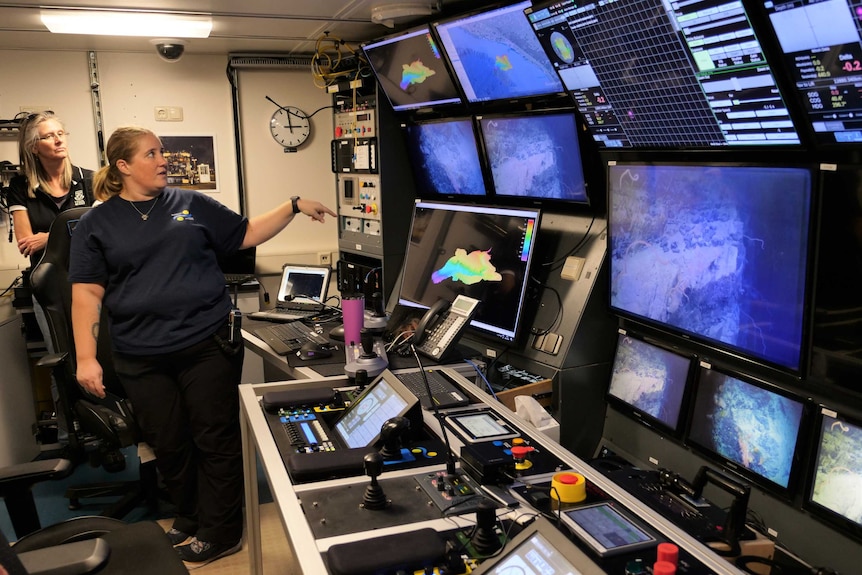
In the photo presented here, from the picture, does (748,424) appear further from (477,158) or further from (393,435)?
(477,158)

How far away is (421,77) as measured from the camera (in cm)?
318

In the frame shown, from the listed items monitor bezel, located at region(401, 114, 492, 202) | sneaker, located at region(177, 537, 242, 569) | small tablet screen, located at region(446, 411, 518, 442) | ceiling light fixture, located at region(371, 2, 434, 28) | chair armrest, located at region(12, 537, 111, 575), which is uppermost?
ceiling light fixture, located at region(371, 2, 434, 28)

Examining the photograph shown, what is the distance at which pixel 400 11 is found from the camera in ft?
9.96

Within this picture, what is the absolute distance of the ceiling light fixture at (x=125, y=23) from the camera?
325 centimetres

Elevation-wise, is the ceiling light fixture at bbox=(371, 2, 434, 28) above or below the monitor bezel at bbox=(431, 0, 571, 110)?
above

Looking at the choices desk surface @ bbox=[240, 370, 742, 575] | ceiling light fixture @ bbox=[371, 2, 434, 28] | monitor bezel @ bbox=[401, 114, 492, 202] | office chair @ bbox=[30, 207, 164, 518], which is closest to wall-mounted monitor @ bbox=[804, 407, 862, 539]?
desk surface @ bbox=[240, 370, 742, 575]

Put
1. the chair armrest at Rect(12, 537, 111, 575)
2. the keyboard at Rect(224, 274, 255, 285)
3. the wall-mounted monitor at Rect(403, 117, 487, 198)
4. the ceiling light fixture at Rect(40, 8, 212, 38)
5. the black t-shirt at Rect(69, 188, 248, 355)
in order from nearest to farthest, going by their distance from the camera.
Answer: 1. the chair armrest at Rect(12, 537, 111, 575)
2. the black t-shirt at Rect(69, 188, 248, 355)
3. the wall-mounted monitor at Rect(403, 117, 487, 198)
4. the ceiling light fixture at Rect(40, 8, 212, 38)
5. the keyboard at Rect(224, 274, 255, 285)

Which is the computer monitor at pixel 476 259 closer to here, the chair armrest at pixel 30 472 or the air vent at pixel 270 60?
the chair armrest at pixel 30 472

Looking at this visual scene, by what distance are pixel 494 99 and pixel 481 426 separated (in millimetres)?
1554

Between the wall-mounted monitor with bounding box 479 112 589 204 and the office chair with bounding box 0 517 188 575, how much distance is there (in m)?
1.81

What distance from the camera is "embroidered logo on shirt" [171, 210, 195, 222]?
251cm

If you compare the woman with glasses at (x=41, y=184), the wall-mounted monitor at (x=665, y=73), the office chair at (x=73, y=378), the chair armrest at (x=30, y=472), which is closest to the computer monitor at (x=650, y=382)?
the wall-mounted monitor at (x=665, y=73)

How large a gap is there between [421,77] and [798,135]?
1.84m

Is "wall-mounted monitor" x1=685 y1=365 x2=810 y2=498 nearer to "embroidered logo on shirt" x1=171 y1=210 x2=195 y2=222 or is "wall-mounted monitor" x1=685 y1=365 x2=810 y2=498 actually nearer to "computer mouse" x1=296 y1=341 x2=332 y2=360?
"computer mouse" x1=296 y1=341 x2=332 y2=360
